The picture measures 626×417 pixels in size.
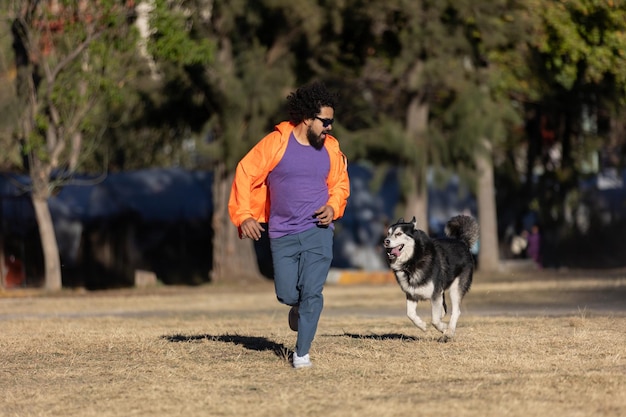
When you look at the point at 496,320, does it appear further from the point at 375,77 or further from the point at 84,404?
the point at 375,77

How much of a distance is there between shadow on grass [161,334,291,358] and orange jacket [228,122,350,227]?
5.24ft

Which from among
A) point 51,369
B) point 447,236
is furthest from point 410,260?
point 51,369

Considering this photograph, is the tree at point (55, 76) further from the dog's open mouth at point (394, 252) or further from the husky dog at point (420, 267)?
the dog's open mouth at point (394, 252)

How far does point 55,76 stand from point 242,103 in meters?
4.75

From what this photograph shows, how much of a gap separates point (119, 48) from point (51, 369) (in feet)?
66.1

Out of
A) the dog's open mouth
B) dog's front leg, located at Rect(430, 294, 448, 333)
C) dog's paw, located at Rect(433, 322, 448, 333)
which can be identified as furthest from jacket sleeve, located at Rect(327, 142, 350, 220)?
dog's paw, located at Rect(433, 322, 448, 333)

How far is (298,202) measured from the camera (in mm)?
10492

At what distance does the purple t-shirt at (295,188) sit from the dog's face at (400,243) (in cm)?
224

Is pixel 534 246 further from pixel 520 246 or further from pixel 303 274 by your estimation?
pixel 303 274

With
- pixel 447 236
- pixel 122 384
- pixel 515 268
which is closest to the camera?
pixel 122 384

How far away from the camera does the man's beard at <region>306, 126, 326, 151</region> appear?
34.4 ft

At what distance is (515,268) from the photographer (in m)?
39.1

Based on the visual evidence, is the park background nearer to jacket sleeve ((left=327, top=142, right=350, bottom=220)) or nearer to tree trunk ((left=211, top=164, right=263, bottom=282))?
tree trunk ((left=211, top=164, right=263, bottom=282))

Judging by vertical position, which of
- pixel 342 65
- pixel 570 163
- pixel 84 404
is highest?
pixel 342 65
